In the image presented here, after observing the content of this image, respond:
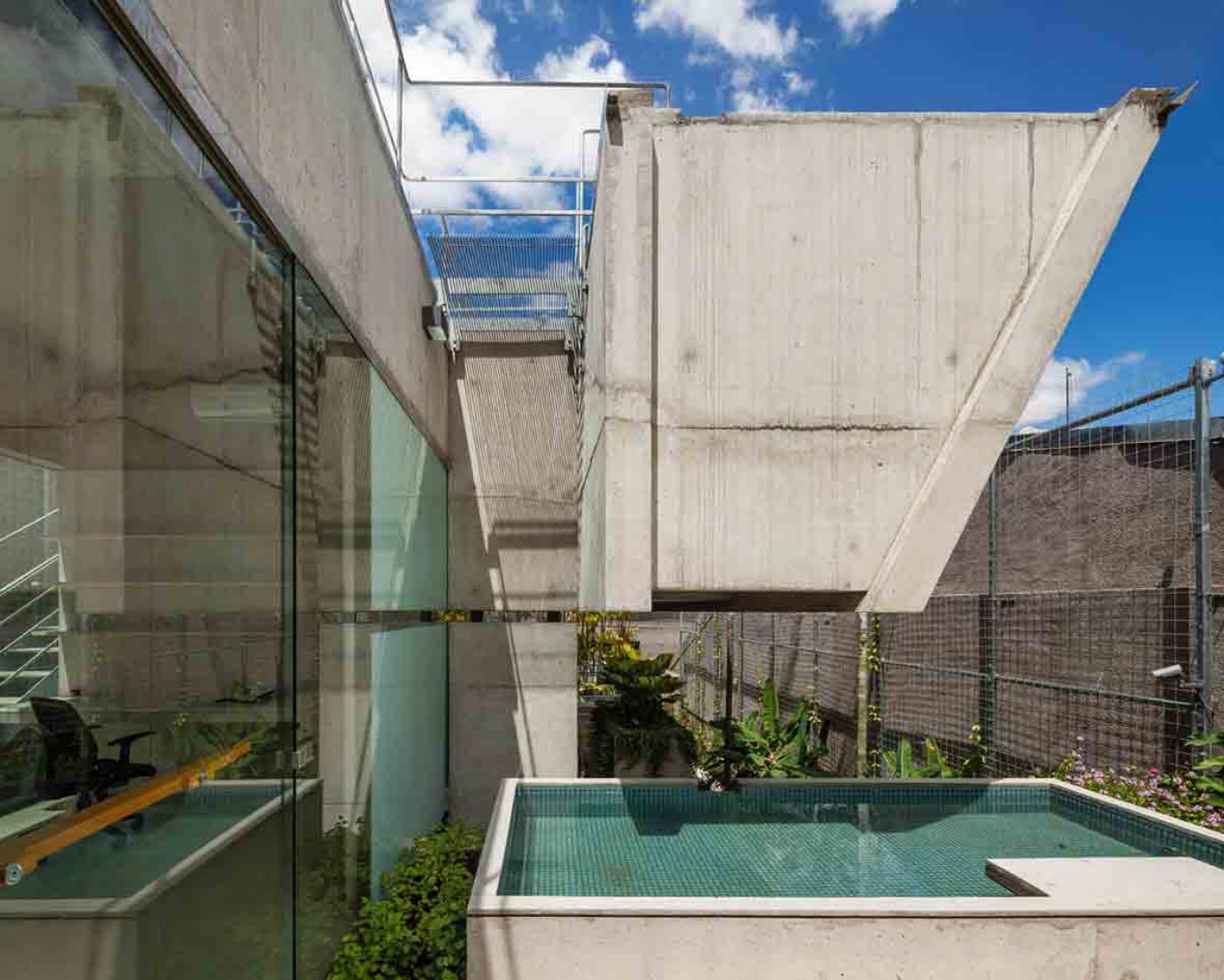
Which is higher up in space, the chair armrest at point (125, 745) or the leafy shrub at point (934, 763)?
the chair armrest at point (125, 745)

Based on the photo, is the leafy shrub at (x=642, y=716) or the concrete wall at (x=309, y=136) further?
the leafy shrub at (x=642, y=716)

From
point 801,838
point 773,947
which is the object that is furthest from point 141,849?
point 801,838

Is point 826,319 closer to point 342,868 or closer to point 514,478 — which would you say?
point 342,868

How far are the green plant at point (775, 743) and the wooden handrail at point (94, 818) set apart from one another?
6941mm

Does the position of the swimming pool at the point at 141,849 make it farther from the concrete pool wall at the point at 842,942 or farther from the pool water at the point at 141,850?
the concrete pool wall at the point at 842,942

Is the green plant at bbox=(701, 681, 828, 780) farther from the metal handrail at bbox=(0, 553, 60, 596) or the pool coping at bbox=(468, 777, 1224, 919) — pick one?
the metal handrail at bbox=(0, 553, 60, 596)

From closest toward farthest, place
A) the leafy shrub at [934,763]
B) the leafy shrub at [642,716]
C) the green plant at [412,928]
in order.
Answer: the green plant at [412,928], the leafy shrub at [934,763], the leafy shrub at [642,716]

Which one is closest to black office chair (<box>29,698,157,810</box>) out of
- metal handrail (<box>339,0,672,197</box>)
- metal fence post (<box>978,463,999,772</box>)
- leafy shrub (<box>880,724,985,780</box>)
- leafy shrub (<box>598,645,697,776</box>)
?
metal handrail (<box>339,0,672,197</box>)

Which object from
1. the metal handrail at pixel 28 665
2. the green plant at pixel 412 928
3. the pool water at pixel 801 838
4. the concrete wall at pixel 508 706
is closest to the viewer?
the metal handrail at pixel 28 665

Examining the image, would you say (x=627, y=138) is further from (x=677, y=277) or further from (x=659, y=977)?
(x=659, y=977)

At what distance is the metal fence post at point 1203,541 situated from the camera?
5719 mm

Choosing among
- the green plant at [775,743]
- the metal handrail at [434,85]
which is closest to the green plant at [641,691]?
the green plant at [775,743]

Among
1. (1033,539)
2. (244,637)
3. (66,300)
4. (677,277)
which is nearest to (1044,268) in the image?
(677,277)

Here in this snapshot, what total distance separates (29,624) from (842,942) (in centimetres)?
369
